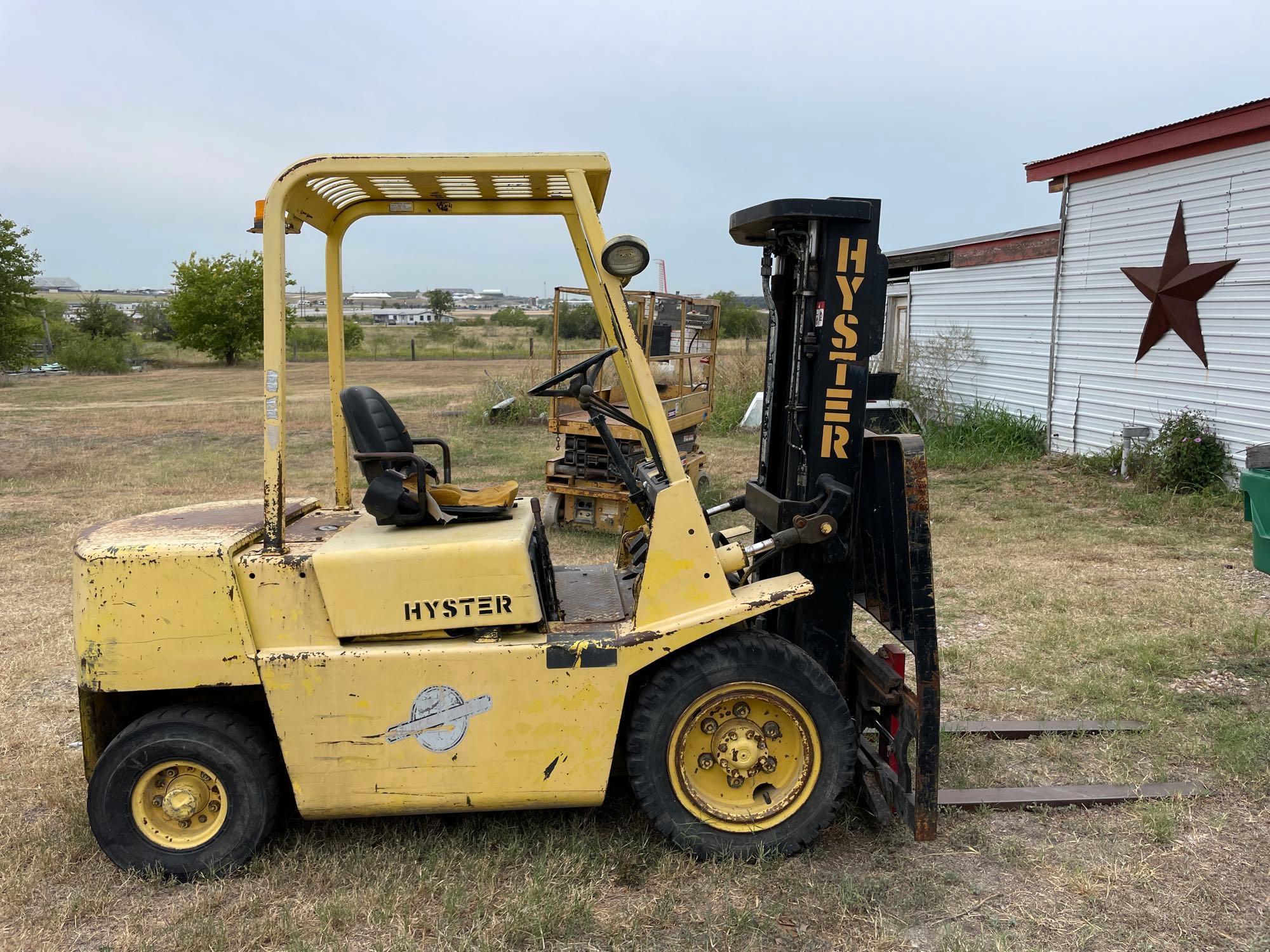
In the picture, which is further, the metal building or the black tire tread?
the metal building

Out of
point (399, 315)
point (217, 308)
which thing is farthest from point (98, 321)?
point (399, 315)

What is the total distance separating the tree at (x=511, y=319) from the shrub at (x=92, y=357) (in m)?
37.7

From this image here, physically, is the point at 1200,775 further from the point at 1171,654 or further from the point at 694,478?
the point at 694,478

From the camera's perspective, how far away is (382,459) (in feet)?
12.9

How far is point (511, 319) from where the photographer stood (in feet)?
257

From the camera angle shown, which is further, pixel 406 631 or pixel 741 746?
pixel 741 746

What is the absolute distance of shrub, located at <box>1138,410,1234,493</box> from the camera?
10445 millimetres

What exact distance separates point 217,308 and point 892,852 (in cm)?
4578

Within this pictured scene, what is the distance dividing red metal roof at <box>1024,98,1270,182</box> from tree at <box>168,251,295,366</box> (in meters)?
39.1

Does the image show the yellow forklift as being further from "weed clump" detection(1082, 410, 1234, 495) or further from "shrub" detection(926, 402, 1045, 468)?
"weed clump" detection(1082, 410, 1234, 495)

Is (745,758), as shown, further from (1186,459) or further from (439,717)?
(1186,459)

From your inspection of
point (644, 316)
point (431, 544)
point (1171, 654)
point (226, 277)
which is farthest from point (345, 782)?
point (226, 277)

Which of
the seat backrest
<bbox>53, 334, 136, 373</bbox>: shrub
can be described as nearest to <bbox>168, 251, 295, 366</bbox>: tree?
<bbox>53, 334, 136, 373</bbox>: shrub

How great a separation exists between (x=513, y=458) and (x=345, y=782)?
38.4 feet
